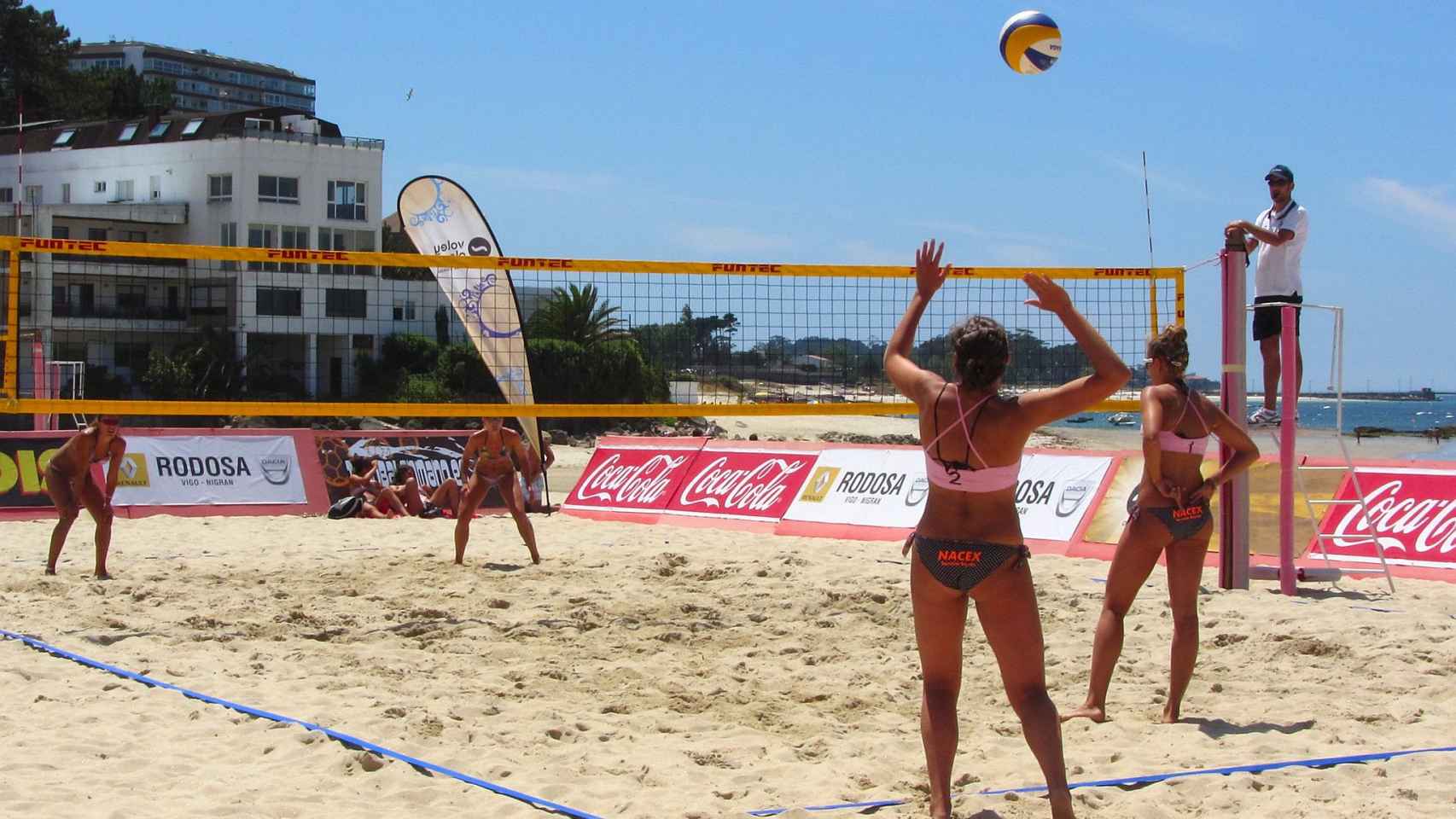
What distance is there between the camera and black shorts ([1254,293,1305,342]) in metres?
7.97

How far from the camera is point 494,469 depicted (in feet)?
32.2

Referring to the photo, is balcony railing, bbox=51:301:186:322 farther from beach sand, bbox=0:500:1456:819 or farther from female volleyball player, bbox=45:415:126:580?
beach sand, bbox=0:500:1456:819

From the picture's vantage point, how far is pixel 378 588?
27.7 ft

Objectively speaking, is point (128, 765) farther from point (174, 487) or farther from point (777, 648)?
point (174, 487)

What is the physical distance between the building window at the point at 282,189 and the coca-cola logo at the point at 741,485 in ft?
105

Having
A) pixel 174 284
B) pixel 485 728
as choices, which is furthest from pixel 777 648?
pixel 174 284

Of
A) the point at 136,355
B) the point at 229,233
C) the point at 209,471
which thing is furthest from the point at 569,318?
the point at 209,471

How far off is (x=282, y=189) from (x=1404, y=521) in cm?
3804

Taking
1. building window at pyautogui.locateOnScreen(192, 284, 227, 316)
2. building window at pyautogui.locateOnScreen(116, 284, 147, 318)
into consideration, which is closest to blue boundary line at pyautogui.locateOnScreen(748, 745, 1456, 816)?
building window at pyautogui.locateOnScreen(116, 284, 147, 318)

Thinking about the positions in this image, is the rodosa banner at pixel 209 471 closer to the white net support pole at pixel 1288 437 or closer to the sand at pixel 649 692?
the sand at pixel 649 692

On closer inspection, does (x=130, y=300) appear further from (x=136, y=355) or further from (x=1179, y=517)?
(x=1179, y=517)

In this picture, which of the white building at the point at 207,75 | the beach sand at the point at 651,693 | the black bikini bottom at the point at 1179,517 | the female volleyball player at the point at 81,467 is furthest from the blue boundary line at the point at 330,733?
the white building at the point at 207,75

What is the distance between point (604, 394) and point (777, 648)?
21268mm

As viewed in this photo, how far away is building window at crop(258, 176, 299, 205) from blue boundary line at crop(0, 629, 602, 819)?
36.7m
